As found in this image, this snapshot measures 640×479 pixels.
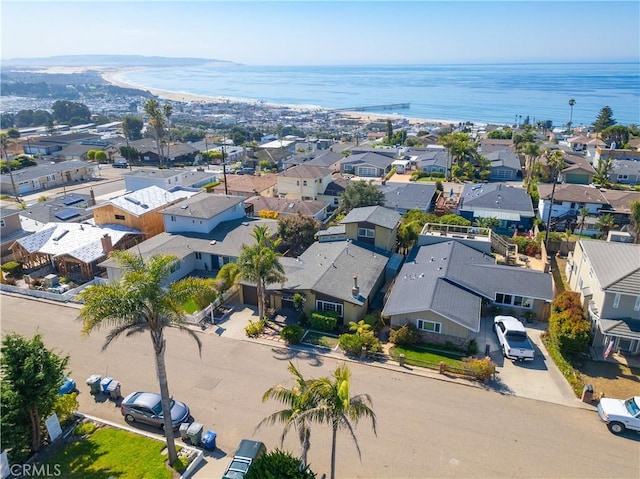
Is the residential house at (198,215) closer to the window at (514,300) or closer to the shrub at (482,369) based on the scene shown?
the window at (514,300)

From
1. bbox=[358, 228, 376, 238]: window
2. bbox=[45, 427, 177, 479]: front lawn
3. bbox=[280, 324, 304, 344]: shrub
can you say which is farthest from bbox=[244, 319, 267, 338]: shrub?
bbox=[358, 228, 376, 238]: window

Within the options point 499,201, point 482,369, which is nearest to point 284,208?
point 499,201

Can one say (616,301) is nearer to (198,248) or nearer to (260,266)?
(260,266)

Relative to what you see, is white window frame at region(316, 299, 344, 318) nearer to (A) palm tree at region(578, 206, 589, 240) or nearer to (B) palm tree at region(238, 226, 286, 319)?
(B) palm tree at region(238, 226, 286, 319)

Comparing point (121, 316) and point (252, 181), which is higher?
point (121, 316)

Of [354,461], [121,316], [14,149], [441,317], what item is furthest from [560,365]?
[14,149]

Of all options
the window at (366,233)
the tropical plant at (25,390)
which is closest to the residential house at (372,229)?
the window at (366,233)

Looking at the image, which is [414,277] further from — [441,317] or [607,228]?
[607,228]
